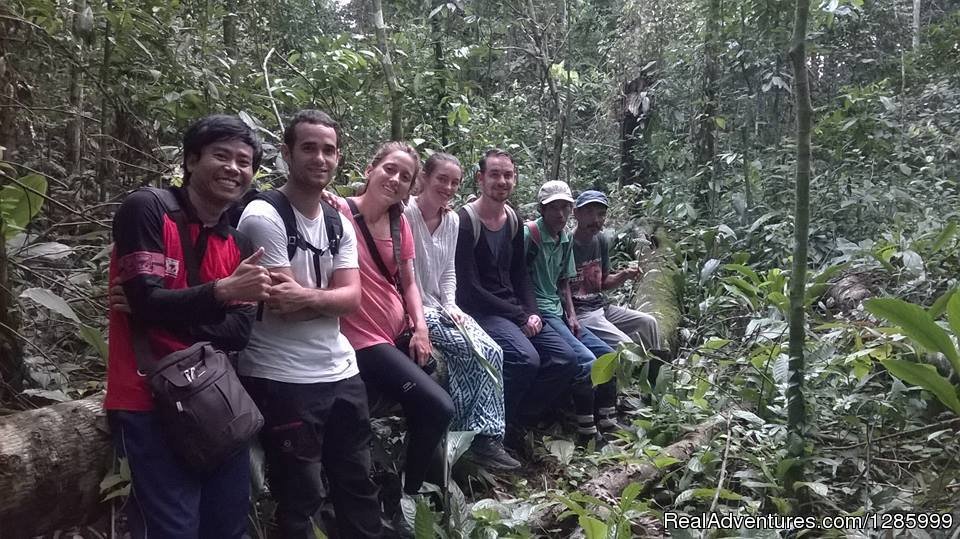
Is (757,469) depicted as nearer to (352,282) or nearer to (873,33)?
(352,282)

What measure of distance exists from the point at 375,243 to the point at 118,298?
1.34 meters

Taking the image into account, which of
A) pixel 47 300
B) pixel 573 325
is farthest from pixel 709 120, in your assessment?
pixel 47 300

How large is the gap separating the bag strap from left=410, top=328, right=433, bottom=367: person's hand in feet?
0.67

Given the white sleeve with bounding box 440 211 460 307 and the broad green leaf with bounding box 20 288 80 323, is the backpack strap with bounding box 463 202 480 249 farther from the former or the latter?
the broad green leaf with bounding box 20 288 80 323

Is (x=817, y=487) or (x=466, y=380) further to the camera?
(x=466, y=380)

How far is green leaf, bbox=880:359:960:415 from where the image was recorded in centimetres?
245

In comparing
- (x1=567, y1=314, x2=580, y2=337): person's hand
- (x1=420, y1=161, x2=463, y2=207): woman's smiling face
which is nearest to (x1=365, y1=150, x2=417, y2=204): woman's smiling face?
(x1=420, y1=161, x2=463, y2=207): woman's smiling face

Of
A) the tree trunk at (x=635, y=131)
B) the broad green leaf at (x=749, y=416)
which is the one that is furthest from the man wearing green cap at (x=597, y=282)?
the tree trunk at (x=635, y=131)

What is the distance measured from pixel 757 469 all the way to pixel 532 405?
1475mm

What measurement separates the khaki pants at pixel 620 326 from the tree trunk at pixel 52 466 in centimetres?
315

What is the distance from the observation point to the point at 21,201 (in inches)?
108

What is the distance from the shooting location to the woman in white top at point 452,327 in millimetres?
3551

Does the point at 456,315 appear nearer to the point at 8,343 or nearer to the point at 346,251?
the point at 346,251

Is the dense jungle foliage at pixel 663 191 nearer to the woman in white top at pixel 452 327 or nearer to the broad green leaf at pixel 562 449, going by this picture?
the broad green leaf at pixel 562 449
